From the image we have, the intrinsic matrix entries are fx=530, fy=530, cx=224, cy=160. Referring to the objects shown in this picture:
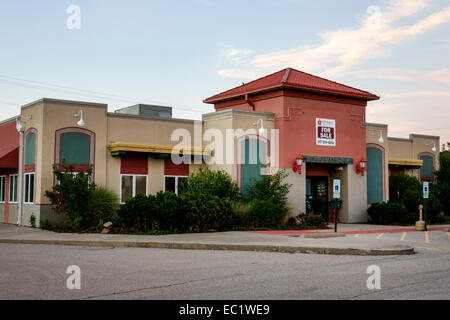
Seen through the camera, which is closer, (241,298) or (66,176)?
(241,298)

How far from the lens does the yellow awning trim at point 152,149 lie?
77.0 ft

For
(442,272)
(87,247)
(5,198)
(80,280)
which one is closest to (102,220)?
(87,247)

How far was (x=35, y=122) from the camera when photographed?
2323 cm

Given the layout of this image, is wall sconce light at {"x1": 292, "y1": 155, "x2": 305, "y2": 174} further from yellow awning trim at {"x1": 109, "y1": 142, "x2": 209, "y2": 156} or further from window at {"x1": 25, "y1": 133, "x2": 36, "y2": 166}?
window at {"x1": 25, "y1": 133, "x2": 36, "y2": 166}

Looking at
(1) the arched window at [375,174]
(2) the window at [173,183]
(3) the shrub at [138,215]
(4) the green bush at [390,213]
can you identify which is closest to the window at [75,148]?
(3) the shrub at [138,215]

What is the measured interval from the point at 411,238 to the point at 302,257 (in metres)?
7.61

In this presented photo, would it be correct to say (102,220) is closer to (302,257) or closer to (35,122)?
(35,122)

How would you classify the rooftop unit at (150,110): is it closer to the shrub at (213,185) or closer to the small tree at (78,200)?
the shrub at (213,185)

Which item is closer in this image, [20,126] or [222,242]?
[222,242]

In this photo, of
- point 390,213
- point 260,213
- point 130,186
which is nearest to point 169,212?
point 260,213

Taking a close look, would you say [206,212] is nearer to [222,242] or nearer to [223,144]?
[222,242]

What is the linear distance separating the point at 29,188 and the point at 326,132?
14571mm

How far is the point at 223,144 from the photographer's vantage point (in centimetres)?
2552

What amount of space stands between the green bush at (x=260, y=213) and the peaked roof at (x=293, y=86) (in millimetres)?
5955
